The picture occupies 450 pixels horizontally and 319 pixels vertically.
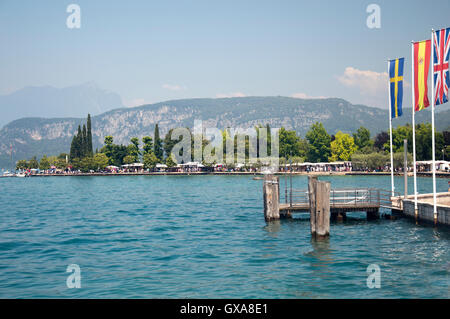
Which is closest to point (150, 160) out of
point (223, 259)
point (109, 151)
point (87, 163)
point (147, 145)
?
point (147, 145)

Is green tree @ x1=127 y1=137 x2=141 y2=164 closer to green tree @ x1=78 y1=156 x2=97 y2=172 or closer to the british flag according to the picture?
green tree @ x1=78 y1=156 x2=97 y2=172

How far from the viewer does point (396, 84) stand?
32.1 metres

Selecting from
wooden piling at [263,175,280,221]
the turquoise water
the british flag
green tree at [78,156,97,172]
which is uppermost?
the british flag

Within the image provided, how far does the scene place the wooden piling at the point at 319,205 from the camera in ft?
78.2

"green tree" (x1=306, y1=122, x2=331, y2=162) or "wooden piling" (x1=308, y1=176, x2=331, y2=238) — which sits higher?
"green tree" (x1=306, y1=122, x2=331, y2=162)

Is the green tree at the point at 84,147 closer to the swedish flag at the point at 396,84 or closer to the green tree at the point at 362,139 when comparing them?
the green tree at the point at 362,139

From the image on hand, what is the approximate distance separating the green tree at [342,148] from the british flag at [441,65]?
129 metres

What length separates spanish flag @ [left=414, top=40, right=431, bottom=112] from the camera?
2509cm

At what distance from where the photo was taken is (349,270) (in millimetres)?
18969

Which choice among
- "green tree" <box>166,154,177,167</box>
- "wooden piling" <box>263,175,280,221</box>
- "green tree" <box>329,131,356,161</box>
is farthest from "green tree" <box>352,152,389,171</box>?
"wooden piling" <box>263,175,280,221</box>

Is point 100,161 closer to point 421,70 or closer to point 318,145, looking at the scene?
point 318,145

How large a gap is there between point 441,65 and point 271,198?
43.5 feet

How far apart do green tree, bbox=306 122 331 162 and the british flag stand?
132 metres
